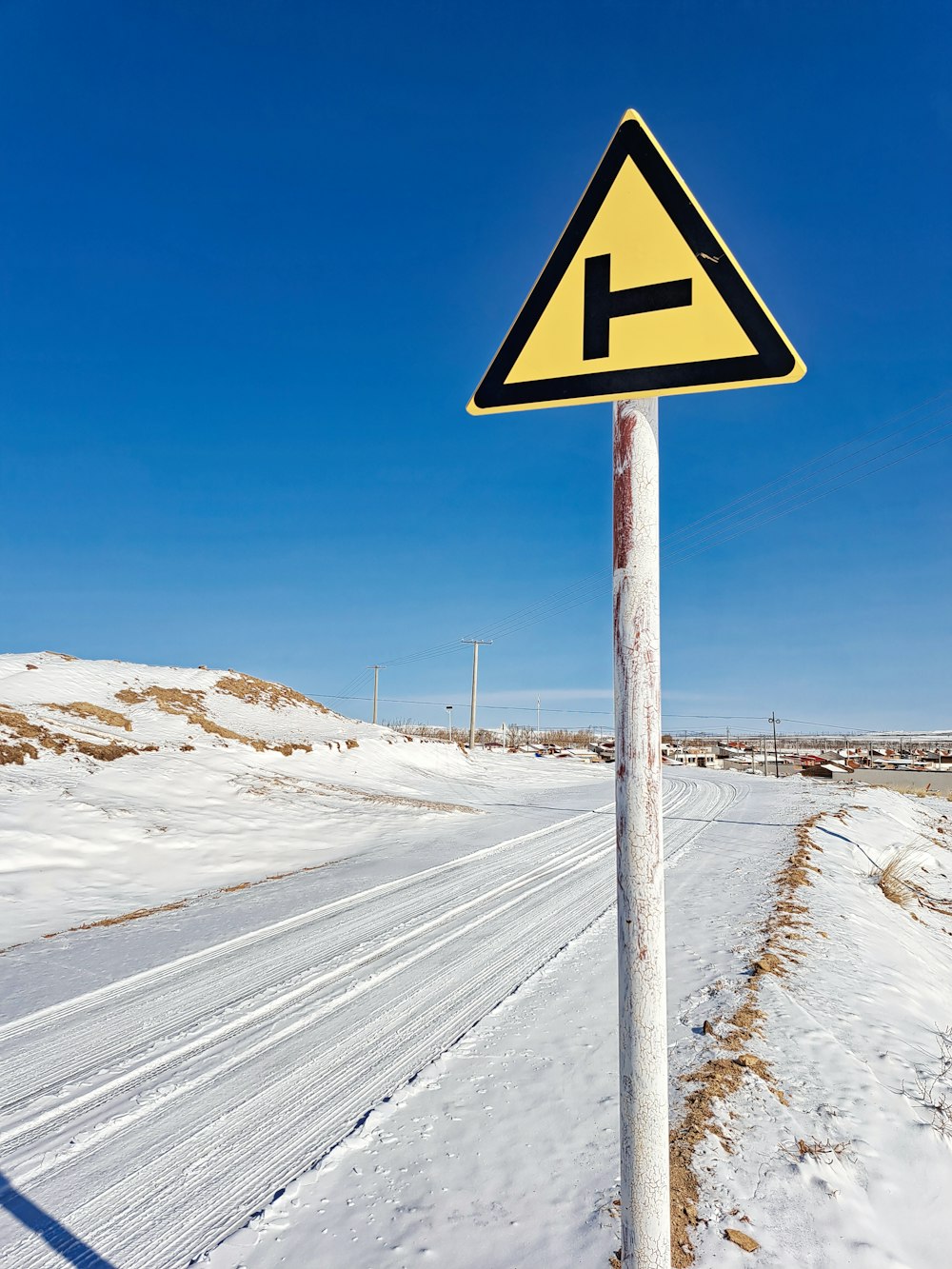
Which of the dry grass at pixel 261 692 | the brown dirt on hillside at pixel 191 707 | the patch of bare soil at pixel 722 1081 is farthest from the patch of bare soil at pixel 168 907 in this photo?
the dry grass at pixel 261 692

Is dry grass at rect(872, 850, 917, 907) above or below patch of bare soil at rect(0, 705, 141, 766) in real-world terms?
below

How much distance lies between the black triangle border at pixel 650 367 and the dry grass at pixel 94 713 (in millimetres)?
24016

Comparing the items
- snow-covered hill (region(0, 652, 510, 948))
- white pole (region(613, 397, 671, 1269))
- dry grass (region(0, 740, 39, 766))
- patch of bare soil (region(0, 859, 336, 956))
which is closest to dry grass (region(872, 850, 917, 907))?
snow-covered hill (region(0, 652, 510, 948))

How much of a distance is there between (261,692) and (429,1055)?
34.2 m

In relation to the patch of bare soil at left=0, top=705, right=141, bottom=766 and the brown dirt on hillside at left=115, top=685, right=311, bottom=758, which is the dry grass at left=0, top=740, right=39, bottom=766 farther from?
the brown dirt on hillside at left=115, top=685, right=311, bottom=758

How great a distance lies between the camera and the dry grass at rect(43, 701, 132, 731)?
2328cm

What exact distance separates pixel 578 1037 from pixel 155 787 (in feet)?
37.4

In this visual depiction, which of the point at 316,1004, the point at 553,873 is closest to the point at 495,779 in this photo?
the point at 553,873

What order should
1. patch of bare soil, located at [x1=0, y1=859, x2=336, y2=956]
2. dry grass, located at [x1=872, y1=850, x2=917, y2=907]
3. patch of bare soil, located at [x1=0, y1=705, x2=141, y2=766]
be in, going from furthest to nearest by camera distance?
patch of bare soil, located at [x1=0, y1=705, x2=141, y2=766]
dry grass, located at [x1=872, y1=850, x2=917, y2=907]
patch of bare soil, located at [x1=0, y1=859, x2=336, y2=956]

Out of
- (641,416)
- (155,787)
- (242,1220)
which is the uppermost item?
(641,416)

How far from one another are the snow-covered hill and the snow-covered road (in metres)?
2.69

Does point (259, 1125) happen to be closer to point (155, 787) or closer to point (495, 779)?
point (155, 787)

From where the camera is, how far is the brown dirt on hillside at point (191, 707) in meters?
22.7

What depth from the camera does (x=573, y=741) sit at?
99.7 m
